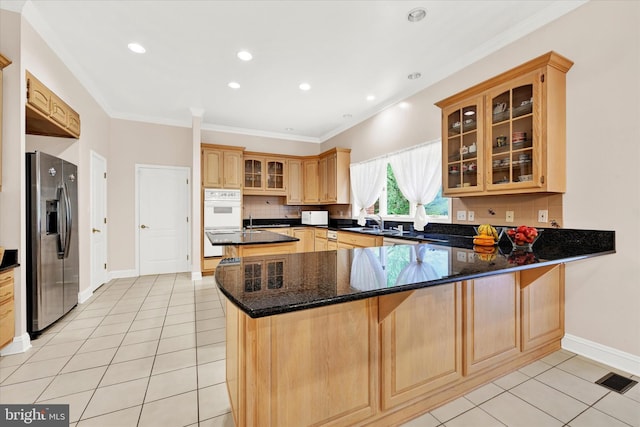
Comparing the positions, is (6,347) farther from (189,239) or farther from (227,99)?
(227,99)

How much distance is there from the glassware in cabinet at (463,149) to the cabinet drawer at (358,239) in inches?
43.9

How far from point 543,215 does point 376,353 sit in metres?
2.10

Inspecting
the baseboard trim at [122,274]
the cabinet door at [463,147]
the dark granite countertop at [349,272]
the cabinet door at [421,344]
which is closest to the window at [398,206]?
the cabinet door at [463,147]

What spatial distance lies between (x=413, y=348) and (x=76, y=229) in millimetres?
3812

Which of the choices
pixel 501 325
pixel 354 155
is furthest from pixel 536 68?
pixel 354 155

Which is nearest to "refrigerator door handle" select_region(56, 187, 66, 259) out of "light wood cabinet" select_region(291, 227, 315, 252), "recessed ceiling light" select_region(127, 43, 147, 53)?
"recessed ceiling light" select_region(127, 43, 147, 53)

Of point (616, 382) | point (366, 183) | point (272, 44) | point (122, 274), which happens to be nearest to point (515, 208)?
point (616, 382)

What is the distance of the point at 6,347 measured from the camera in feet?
7.61

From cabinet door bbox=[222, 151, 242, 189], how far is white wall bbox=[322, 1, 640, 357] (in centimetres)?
444

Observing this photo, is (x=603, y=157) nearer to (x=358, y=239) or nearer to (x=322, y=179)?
(x=358, y=239)

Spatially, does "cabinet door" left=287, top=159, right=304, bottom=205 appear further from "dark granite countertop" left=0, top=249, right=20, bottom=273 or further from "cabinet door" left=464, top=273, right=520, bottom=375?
"cabinet door" left=464, top=273, right=520, bottom=375

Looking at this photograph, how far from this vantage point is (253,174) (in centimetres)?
576

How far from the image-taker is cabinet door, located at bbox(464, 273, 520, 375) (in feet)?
5.87

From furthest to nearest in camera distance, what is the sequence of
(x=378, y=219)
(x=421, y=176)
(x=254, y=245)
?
(x=378, y=219)
(x=421, y=176)
(x=254, y=245)
